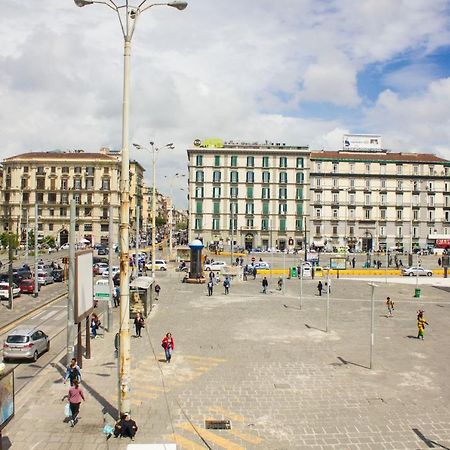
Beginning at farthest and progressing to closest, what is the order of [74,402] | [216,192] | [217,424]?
[216,192], [217,424], [74,402]

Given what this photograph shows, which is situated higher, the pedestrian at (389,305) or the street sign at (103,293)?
the street sign at (103,293)

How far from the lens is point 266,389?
15.7 metres

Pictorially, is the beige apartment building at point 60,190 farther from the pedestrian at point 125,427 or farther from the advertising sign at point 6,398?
the advertising sign at point 6,398

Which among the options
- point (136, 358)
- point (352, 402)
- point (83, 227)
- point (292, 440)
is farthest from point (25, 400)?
point (83, 227)

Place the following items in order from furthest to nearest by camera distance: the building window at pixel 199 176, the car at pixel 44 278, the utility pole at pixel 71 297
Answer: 1. the building window at pixel 199 176
2. the car at pixel 44 278
3. the utility pole at pixel 71 297

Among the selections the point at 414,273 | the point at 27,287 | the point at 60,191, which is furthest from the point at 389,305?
the point at 60,191

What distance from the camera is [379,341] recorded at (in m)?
22.9

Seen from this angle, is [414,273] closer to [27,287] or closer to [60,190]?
[27,287]

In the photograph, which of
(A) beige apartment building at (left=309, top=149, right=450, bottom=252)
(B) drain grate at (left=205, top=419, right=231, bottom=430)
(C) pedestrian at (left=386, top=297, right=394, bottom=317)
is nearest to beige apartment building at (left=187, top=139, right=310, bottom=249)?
(A) beige apartment building at (left=309, top=149, right=450, bottom=252)

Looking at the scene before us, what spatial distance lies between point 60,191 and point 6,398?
89399 millimetres

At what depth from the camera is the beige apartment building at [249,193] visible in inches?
3547

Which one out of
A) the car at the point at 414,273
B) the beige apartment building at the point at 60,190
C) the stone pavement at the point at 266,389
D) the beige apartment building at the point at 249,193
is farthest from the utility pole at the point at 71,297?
the beige apartment building at the point at 60,190

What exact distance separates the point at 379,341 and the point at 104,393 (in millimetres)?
13973

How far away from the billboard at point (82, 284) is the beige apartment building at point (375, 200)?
260 ft
